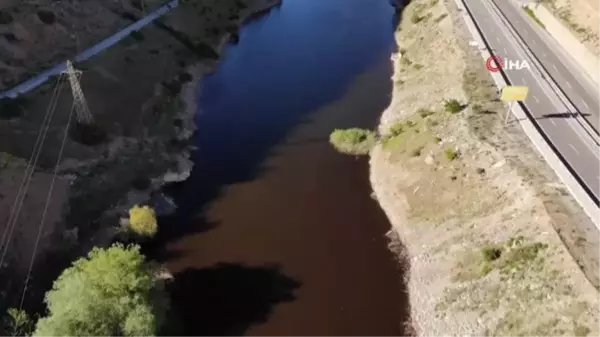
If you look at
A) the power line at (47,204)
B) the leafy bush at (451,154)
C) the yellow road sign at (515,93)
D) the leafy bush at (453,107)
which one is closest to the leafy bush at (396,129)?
the leafy bush at (453,107)

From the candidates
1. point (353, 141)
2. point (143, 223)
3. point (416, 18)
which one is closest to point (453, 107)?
point (353, 141)

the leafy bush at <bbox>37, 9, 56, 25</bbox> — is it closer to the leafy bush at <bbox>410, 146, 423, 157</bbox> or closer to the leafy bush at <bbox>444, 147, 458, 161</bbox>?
the leafy bush at <bbox>410, 146, 423, 157</bbox>

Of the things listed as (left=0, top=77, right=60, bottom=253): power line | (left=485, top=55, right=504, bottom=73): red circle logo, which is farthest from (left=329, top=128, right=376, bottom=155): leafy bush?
(left=0, top=77, right=60, bottom=253): power line

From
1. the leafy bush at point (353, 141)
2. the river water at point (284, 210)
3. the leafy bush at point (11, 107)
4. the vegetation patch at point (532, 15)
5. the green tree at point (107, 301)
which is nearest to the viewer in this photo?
the green tree at point (107, 301)

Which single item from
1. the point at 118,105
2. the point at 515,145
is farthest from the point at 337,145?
the point at 118,105

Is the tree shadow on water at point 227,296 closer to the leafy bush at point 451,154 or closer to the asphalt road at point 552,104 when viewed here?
the leafy bush at point 451,154

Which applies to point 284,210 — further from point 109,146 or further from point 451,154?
point 109,146

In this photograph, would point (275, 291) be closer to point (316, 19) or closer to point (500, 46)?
point (500, 46)
